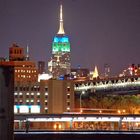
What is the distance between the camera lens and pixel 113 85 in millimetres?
130375

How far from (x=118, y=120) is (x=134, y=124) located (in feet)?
6.12

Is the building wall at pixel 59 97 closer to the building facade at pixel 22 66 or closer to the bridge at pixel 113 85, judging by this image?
the bridge at pixel 113 85

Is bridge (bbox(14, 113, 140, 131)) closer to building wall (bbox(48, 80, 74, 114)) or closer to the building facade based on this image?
building wall (bbox(48, 80, 74, 114))

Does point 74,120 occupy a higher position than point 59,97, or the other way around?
point 59,97

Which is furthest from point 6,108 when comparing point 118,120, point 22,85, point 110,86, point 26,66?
point 26,66

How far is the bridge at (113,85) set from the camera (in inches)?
4857

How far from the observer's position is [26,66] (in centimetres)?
15162

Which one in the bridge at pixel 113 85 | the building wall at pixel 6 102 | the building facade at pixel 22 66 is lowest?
the building wall at pixel 6 102

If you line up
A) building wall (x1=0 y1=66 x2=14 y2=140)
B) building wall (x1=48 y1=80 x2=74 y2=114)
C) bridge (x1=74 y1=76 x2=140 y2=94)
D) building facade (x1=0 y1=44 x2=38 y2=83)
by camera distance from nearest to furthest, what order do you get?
building wall (x1=0 y1=66 x2=14 y2=140) < building wall (x1=48 y1=80 x2=74 y2=114) < bridge (x1=74 y1=76 x2=140 y2=94) < building facade (x1=0 y1=44 x2=38 y2=83)

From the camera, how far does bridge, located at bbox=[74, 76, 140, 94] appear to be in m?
123

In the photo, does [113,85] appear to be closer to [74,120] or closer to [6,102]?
[74,120]

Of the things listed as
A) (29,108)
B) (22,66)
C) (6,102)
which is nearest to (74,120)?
(29,108)

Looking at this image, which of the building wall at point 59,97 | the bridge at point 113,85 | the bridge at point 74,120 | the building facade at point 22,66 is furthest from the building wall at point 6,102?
the building facade at point 22,66

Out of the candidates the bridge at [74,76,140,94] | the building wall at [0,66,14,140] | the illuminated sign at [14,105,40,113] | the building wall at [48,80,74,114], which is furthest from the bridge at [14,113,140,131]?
the building wall at [0,66,14,140]
